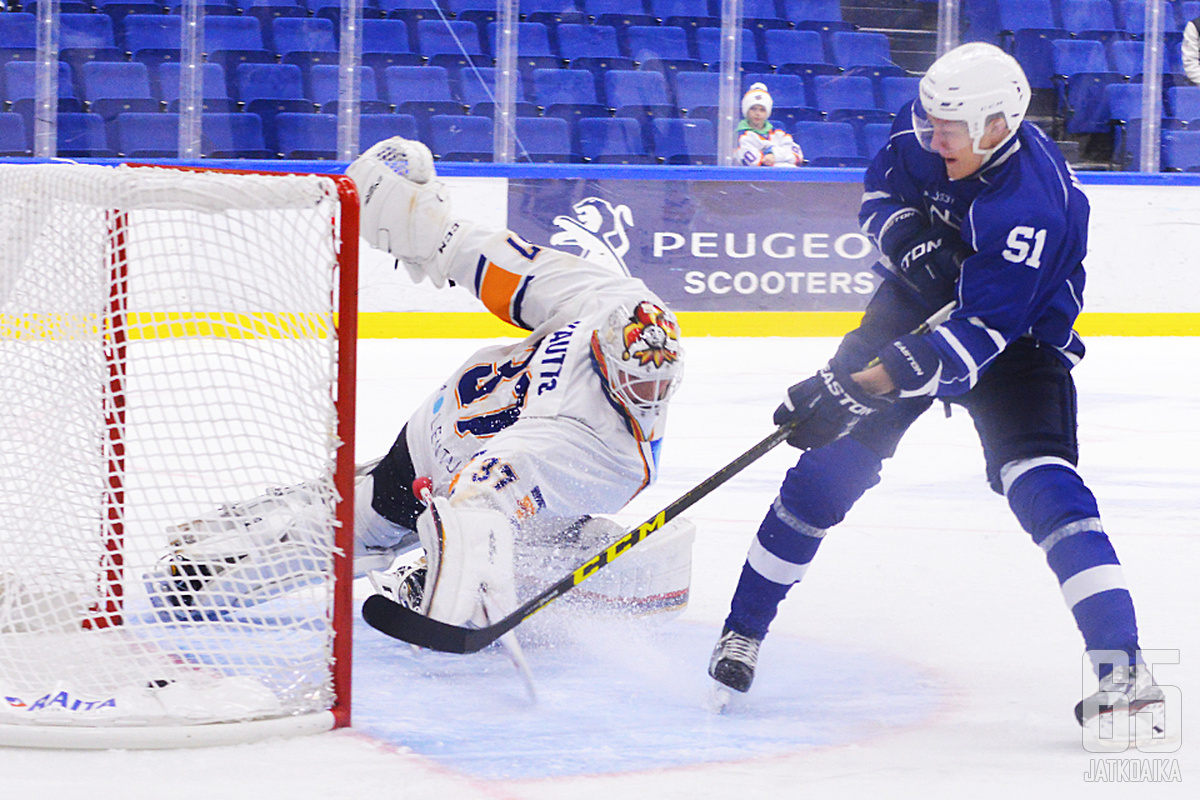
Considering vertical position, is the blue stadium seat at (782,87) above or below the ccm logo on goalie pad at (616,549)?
above

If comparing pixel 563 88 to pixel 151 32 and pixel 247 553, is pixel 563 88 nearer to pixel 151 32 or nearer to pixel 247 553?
pixel 151 32

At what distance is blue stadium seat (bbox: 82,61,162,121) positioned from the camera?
627 cm

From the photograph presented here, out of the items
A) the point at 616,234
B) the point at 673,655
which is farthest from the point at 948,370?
the point at 616,234

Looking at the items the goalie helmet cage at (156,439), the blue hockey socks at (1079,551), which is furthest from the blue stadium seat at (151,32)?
the blue hockey socks at (1079,551)

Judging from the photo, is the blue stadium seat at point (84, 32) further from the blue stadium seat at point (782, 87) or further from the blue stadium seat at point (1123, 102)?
the blue stadium seat at point (1123, 102)

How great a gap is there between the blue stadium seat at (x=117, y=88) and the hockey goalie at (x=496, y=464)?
4.41 metres

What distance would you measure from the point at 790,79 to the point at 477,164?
172 cm

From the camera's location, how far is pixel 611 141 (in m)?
6.75

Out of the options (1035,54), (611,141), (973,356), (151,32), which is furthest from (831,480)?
(1035,54)

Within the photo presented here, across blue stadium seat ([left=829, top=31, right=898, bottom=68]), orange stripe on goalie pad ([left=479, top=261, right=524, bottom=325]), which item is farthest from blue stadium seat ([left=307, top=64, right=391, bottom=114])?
orange stripe on goalie pad ([left=479, top=261, right=524, bottom=325])

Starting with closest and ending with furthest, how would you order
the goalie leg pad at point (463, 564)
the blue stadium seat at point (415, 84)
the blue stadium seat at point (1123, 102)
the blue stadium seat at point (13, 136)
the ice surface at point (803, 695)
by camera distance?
the ice surface at point (803, 695)
the goalie leg pad at point (463, 564)
the blue stadium seat at point (13, 136)
the blue stadium seat at point (415, 84)
the blue stadium seat at point (1123, 102)

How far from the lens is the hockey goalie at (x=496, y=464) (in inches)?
75.6

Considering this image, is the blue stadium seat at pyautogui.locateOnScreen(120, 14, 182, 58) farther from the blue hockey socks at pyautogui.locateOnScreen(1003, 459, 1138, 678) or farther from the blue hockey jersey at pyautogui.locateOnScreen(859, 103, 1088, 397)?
the blue hockey socks at pyautogui.locateOnScreen(1003, 459, 1138, 678)

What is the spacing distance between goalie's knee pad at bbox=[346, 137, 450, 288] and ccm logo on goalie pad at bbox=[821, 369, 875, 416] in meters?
0.76
